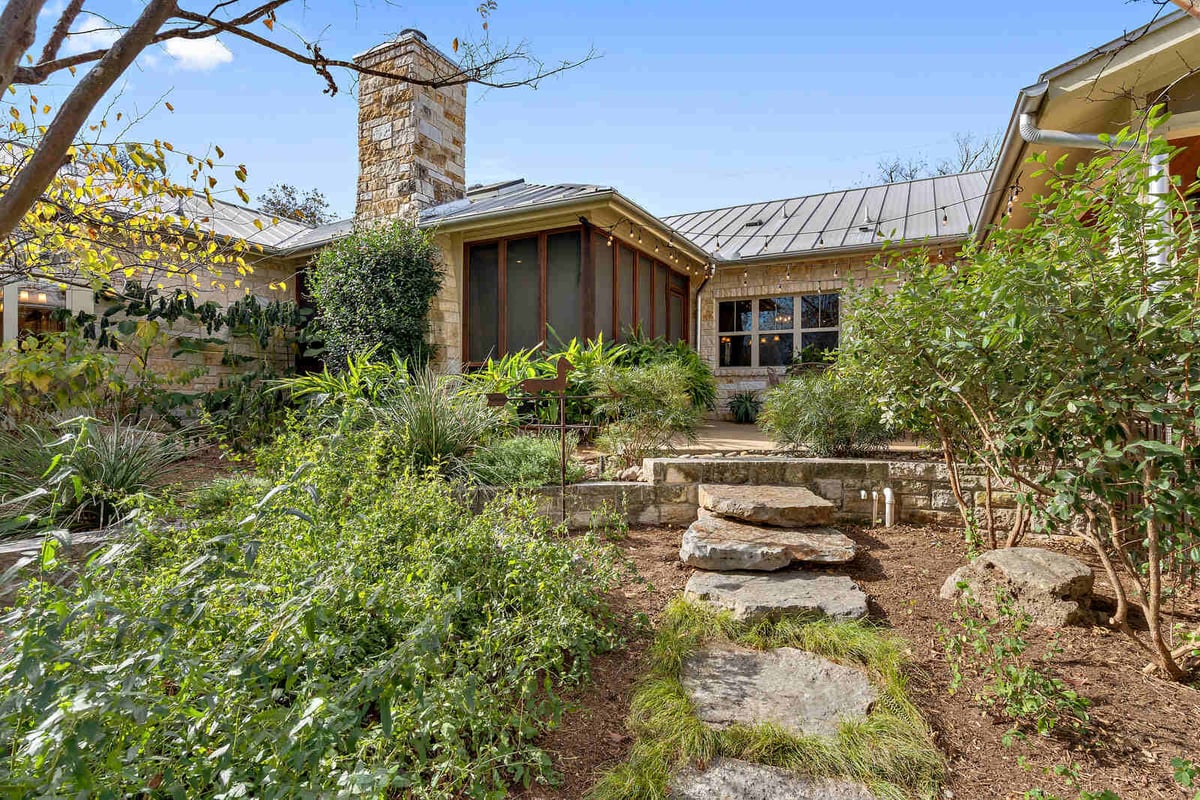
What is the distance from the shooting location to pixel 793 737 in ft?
5.94

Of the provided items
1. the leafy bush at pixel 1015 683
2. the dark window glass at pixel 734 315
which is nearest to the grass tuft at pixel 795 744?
the leafy bush at pixel 1015 683

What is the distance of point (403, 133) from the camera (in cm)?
766

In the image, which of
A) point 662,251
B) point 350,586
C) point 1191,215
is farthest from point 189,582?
point 662,251

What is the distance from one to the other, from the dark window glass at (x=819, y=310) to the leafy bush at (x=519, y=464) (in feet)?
20.3

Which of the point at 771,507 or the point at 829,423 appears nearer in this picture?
the point at 771,507

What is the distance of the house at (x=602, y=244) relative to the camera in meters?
6.65

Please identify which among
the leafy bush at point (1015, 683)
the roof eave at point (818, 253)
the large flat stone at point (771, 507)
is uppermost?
the roof eave at point (818, 253)

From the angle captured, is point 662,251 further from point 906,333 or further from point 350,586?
point 350,586

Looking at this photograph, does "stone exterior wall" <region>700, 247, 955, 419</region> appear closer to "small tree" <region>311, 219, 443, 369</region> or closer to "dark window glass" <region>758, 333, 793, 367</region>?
"dark window glass" <region>758, 333, 793, 367</region>

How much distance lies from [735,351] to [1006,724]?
26.3 feet

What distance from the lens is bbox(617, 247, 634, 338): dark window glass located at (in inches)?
298

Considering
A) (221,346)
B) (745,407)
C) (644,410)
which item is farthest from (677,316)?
(221,346)

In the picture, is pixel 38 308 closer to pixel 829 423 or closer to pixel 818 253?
pixel 829 423

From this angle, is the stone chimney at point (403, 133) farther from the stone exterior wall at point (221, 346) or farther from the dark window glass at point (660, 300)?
the dark window glass at point (660, 300)
